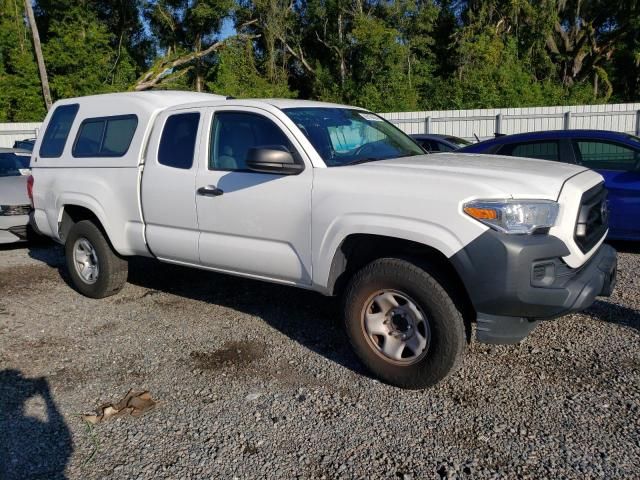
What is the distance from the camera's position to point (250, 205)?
168 inches

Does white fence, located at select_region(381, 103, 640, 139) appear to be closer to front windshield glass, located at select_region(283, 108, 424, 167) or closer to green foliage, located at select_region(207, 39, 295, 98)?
green foliage, located at select_region(207, 39, 295, 98)

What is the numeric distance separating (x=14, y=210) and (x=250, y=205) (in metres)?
5.64

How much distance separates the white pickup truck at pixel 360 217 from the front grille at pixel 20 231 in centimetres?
335

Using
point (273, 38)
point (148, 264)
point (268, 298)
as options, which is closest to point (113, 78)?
point (273, 38)

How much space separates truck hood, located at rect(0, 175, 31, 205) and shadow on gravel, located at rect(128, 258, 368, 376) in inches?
94.7

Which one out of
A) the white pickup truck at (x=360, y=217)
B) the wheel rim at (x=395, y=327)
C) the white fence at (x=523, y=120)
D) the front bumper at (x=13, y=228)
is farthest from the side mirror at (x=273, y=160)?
the white fence at (x=523, y=120)

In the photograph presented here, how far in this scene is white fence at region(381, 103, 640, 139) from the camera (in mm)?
20531

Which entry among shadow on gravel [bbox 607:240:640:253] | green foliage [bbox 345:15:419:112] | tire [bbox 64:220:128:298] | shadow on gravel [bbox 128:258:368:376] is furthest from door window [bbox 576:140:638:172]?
green foliage [bbox 345:15:419:112]

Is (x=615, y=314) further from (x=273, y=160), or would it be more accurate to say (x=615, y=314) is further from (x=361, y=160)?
(x=273, y=160)

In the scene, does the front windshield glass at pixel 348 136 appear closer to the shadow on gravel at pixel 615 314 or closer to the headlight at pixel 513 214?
the headlight at pixel 513 214

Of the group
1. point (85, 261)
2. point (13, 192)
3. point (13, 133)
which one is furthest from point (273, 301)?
point (13, 133)

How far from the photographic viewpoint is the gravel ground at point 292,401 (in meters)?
3.02

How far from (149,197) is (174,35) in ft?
108

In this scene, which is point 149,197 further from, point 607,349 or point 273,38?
point 273,38
